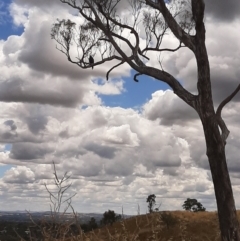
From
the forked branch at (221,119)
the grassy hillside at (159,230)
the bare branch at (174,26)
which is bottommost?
the grassy hillside at (159,230)

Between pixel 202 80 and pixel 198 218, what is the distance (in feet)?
41.9

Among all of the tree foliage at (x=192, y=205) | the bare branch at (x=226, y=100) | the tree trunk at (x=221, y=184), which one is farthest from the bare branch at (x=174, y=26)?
the tree foliage at (x=192, y=205)

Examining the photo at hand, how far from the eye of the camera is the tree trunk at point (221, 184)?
991 cm

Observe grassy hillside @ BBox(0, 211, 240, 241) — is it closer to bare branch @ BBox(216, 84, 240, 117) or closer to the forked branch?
the forked branch

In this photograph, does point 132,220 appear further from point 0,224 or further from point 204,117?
point 0,224

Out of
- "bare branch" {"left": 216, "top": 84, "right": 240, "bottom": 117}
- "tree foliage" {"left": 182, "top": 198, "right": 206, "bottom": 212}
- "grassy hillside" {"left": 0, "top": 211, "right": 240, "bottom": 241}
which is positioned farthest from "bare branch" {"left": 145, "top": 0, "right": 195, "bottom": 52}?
"tree foliage" {"left": 182, "top": 198, "right": 206, "bottom": 212}

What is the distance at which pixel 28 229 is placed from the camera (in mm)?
4059

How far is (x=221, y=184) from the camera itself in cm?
1005

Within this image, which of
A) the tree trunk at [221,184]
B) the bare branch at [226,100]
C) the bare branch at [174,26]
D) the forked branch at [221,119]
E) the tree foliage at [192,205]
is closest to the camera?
the tree trunk at [221,184]

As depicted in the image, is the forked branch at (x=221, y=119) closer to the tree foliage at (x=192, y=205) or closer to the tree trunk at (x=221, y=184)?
the tree trunk at (x=221, y=184)

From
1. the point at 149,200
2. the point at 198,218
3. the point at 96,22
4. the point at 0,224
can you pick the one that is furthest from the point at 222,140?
the point at 149,200

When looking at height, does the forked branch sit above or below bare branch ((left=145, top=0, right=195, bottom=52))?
below

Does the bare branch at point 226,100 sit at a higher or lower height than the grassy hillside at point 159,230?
higher

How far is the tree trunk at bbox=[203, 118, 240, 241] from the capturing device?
9906 millimetres
